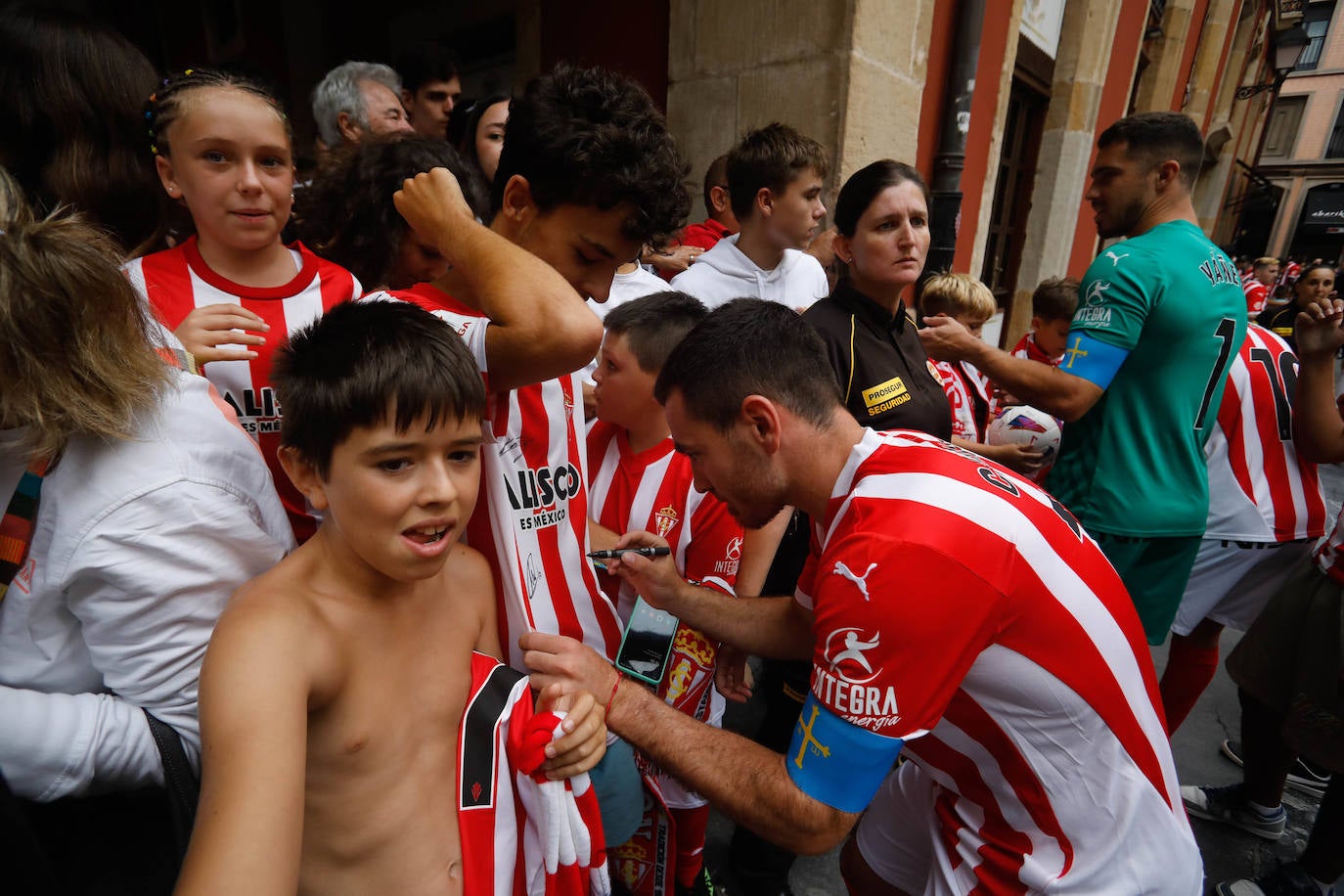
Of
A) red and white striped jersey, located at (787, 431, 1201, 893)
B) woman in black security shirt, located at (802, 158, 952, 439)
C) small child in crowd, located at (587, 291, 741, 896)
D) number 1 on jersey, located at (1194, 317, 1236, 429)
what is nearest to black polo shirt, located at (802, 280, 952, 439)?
woman in black security shirt, located at (802, 158, 952, 439)

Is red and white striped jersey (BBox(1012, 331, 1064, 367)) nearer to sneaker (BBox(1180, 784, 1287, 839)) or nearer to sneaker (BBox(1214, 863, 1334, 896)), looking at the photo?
sneaker (BBox(1180, 784, 1287, 839))

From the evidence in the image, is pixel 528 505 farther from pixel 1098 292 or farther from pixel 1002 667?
pixel 1098 292

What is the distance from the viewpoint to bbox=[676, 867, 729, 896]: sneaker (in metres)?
2.14

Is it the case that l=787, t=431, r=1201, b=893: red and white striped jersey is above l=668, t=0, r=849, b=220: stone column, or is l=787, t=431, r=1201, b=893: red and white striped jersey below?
below

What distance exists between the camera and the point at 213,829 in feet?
2.63

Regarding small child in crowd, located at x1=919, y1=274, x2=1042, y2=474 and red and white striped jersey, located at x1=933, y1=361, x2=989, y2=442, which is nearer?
small child in crowd, located at x1=919, y1=274, x2=1042, y2=474

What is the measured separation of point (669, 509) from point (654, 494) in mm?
64

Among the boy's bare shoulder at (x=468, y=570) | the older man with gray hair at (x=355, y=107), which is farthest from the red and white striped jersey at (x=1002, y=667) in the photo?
the older man with gray hair at (x=355, y=107)

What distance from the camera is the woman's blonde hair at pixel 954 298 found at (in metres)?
3.42

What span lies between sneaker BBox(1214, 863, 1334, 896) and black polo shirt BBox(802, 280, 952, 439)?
1.85 metres

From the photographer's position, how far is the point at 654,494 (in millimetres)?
1952

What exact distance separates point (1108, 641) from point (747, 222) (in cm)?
248

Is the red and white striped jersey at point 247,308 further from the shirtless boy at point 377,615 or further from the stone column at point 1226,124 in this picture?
the stone column at point 1226,124

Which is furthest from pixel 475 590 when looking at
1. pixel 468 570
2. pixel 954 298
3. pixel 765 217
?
pixel 954 298
